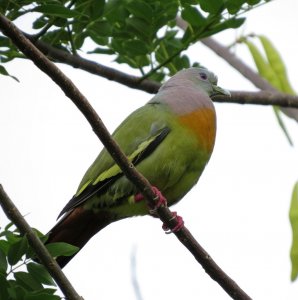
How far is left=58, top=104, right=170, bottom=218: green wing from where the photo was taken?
3936 mm

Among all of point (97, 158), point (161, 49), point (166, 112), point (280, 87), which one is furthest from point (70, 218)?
point (280, 87)

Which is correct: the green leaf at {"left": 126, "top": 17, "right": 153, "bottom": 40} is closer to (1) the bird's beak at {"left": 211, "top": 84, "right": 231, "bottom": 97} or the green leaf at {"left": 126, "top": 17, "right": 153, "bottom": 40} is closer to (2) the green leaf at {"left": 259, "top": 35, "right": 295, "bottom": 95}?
(1) the bird's beak at {"left": 211, "top": 84, "right": 231, "bottom": 97}

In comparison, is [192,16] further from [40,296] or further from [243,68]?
[40,296]

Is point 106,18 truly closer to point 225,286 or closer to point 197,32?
point 197,32

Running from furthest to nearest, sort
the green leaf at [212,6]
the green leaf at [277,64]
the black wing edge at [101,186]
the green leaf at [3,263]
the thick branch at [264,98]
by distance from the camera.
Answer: the green leaf at [277,64] < the thick branch at [264,98] < the black wing edge at [101,186] < the green leaf at [212,6] < the green leaf at [3,263]

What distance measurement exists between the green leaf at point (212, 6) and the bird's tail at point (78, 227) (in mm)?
1138

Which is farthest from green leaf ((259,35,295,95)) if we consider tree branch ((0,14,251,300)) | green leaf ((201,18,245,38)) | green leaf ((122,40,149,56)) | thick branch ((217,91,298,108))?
tree branch ((0,14,251,300))

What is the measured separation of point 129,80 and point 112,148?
123cm

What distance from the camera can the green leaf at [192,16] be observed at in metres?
3.77

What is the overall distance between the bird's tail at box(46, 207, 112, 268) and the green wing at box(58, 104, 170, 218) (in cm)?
10

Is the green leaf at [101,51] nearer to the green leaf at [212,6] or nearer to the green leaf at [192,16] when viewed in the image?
the green leaf at [192,16]

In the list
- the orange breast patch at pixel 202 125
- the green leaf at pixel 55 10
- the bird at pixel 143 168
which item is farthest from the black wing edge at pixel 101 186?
the green leaf at pixel 55 10

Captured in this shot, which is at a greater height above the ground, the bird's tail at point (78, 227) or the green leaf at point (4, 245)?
the green leaf at point (4, 245)

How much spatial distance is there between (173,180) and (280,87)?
1.10m
